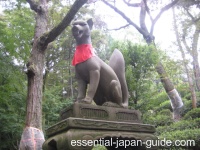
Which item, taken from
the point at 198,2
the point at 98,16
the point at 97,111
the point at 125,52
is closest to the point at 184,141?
the point at 125,52

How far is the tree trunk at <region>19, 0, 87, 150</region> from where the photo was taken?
530 cm

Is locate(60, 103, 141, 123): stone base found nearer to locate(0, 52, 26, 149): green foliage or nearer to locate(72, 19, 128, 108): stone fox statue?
locate(72, 19, 128, 108): stone fox statue

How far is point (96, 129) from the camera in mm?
2811

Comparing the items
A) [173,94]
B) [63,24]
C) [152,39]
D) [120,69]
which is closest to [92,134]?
[120,69]

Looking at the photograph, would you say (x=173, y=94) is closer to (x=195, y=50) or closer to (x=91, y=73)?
(x=195, y=50)

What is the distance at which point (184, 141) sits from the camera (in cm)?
589

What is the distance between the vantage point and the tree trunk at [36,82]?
17.4 feet

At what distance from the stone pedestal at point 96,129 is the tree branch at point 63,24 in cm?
300

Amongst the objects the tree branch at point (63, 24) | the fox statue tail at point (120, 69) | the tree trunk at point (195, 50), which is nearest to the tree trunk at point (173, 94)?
the tree trunk at point (195, 50)

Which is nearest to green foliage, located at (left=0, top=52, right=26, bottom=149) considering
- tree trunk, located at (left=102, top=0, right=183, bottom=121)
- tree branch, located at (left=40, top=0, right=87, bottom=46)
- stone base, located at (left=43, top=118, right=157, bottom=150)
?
tree branch, located at (left=40, top=0, right=87, bottom=46)

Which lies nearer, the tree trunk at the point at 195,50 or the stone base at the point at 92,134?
the stone base at the point at 92,134

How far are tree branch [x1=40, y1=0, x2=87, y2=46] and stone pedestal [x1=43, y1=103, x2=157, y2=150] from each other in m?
3.00

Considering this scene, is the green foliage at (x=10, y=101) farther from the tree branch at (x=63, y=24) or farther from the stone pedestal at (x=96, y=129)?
the stone pedestal at (x=96, y=129)

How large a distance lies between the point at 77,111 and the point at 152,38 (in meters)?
9.40
